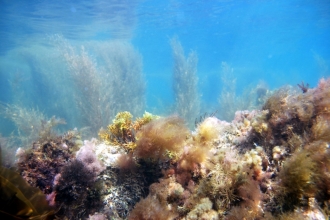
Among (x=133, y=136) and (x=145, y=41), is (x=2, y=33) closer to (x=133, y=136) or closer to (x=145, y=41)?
(x=145, y=41)

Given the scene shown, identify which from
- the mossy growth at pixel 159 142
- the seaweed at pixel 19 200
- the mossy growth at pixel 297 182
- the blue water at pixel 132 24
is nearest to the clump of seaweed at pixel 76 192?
the seaweed at pixel 19 200

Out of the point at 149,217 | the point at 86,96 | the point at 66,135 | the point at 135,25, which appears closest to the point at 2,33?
the point at 135,25

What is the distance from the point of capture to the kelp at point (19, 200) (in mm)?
2172

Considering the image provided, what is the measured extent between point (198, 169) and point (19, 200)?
234 centimetres

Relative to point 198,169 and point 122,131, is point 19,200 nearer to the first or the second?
point 122,131

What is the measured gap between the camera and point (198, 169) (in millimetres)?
3199

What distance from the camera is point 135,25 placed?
25938 millimetres

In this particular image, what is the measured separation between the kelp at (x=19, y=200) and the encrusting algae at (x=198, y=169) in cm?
19

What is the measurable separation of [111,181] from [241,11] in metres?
27.9

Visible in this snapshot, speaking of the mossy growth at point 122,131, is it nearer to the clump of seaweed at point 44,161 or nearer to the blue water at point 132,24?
the clump of seaweed at point 44,161

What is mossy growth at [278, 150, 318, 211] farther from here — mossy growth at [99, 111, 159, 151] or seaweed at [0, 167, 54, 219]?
seaweed at [0, 167, 54, 219]

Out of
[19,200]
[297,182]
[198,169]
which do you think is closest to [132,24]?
[198,169]

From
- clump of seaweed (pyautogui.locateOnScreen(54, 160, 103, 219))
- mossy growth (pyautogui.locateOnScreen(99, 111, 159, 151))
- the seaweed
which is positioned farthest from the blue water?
the seaweed

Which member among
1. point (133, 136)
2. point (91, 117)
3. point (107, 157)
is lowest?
point (107, 157)
